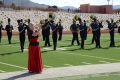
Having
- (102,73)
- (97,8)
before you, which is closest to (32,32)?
(102,73)

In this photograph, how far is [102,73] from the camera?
10.8 meters

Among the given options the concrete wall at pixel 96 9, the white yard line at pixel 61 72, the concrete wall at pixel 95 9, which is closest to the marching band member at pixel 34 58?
the white yard line at pixel 61 72

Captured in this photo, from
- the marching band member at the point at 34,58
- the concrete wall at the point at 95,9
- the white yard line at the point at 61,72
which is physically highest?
the concrete wall at the point at 95,9

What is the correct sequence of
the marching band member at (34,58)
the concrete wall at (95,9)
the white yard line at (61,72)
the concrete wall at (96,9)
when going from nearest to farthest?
the white yard line at (61,72) < the marching band member at (34,58) < the concrete wall at (96,9) < the concrete wall at (95,9)

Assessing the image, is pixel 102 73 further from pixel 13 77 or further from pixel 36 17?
pixel 36 17

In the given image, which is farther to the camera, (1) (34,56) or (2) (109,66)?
(2) (109,66)

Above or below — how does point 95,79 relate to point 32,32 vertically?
below

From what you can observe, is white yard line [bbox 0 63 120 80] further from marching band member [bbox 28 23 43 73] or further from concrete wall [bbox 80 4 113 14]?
concrete wall [bbox 80 4 113 14]

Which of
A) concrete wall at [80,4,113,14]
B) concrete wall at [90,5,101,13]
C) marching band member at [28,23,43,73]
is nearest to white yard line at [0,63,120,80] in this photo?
marching band member at [28,23,43,73]

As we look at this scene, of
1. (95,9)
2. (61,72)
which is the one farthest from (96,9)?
(61,72)

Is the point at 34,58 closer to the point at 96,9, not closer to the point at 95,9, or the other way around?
the point at 95,9

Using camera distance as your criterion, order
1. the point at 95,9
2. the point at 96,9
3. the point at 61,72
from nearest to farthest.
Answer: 1. the point at 61,72
2. the point at 95,9
3. the point at 96,9

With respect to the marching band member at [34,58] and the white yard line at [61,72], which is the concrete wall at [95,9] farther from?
the marching band member at [34,58]

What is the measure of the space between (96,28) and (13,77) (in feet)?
39.2
